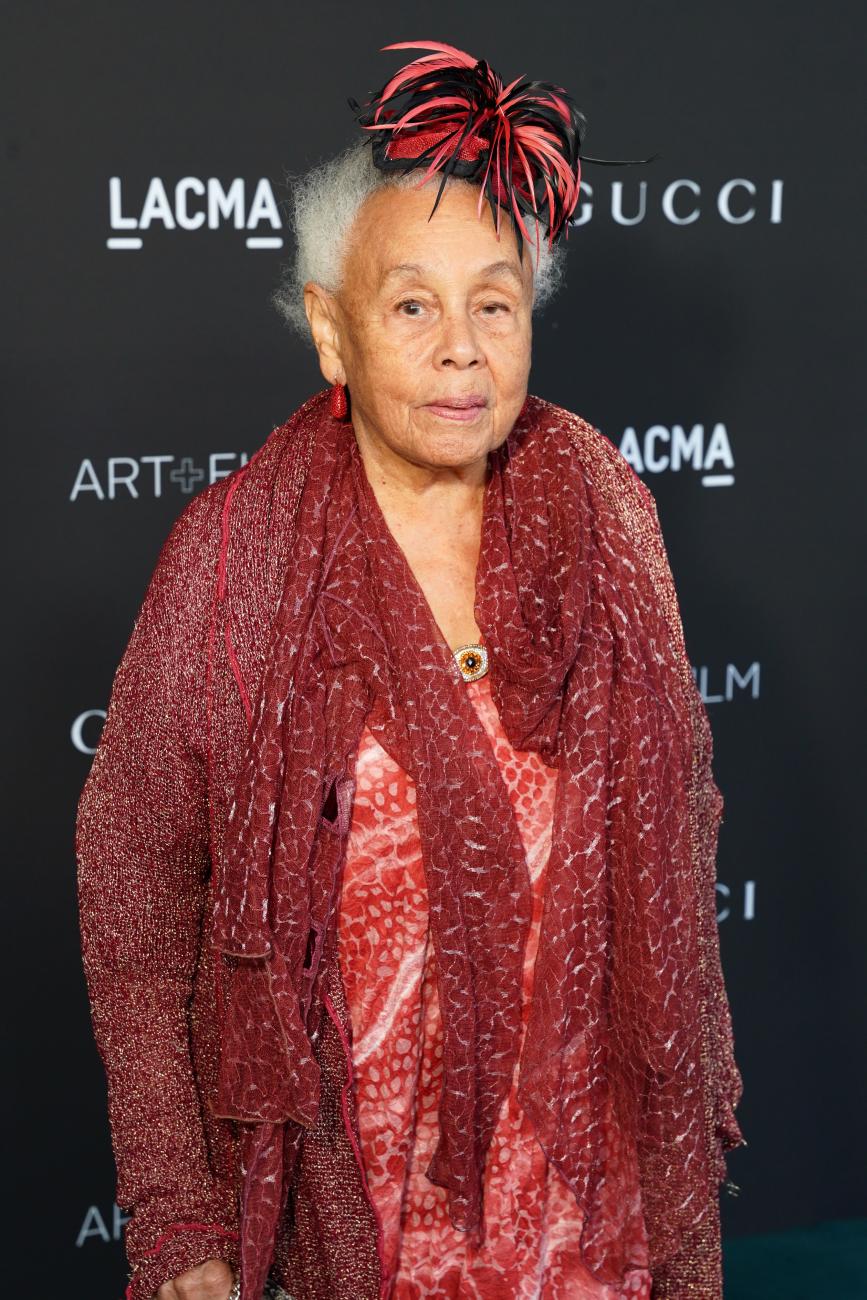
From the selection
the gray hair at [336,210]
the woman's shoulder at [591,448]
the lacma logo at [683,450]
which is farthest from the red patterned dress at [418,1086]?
the lacma logo at [683,450]

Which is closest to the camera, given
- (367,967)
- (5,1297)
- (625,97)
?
(367,967)

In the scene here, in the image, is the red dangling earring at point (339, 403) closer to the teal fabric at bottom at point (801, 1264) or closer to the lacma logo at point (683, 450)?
the lacma logo at point (683, 450)

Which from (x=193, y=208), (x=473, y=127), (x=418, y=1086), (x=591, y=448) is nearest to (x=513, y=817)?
(x=418, y=1086)

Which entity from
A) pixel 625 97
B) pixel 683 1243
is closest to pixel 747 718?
pixel 625 97

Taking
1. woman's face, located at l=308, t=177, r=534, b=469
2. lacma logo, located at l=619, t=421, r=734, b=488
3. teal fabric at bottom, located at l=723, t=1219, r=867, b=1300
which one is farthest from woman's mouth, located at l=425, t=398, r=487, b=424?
teal fabric at bottom, located at l=723, t=1219, r=867, b=1300

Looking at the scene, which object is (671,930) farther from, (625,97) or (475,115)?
(625,97)

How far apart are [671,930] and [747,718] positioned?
1.38 metres

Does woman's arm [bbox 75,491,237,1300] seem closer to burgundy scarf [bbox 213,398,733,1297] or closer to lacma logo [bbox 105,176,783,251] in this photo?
burgundy scarf [bbox 213,398,733,1297]

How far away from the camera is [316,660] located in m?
1.62

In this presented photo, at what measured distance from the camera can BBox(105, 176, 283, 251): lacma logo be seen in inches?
96.9

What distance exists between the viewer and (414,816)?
1617mm

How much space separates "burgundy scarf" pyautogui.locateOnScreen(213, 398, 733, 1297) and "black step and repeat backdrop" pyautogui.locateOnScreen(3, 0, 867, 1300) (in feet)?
2.92

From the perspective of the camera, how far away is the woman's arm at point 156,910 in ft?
5.42

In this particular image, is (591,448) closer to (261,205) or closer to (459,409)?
(459,409)
